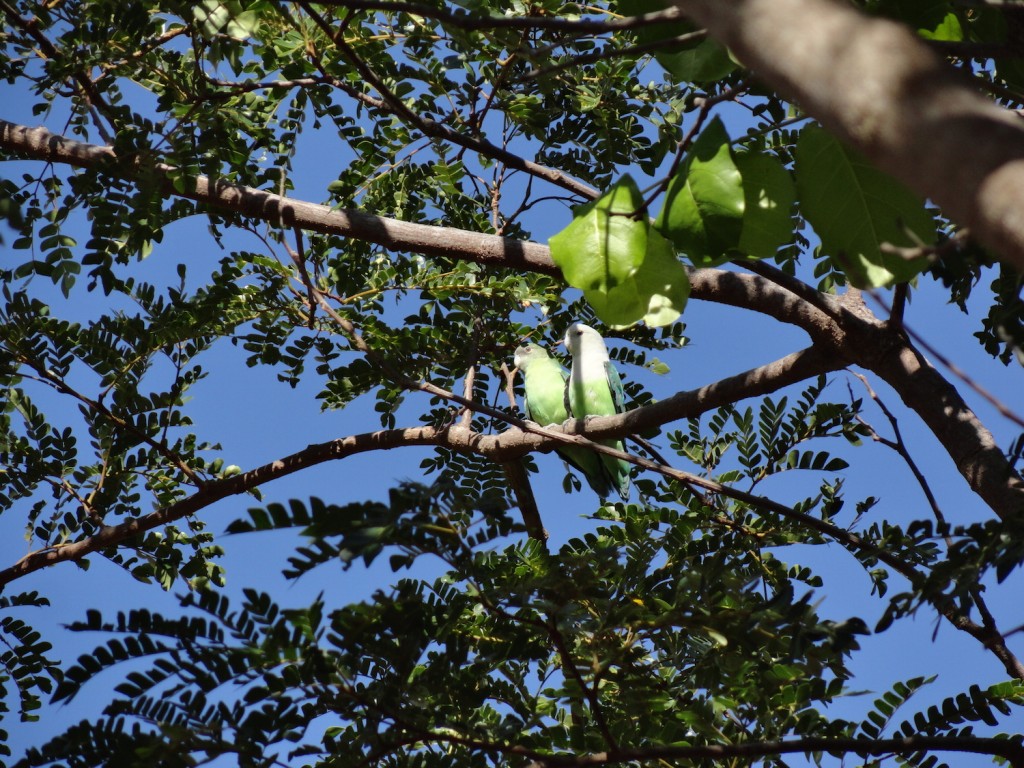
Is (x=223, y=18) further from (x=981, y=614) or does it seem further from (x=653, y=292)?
(x=981, y=614)

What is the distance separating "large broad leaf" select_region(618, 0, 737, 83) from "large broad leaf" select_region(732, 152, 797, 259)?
0.14 meters

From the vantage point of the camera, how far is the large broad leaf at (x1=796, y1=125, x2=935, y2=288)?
1297mm

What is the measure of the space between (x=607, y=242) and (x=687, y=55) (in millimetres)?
333

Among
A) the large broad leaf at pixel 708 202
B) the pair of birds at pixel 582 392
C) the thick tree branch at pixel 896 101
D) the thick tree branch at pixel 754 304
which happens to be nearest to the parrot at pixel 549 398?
the pair of birds at pixel 582 392

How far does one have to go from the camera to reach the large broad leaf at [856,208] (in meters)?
1.30

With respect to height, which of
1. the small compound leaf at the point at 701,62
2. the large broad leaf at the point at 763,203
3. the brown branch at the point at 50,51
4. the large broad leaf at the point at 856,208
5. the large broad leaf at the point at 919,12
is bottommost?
the large broad leaf at the point at 856,208

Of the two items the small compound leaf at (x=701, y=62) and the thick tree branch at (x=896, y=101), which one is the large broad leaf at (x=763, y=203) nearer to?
the small compound leaf at (x=701, y=62)

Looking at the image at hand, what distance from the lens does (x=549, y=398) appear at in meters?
5.10

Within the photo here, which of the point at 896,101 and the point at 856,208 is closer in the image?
the point at 896,101

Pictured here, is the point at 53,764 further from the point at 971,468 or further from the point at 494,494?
the point at 971,468

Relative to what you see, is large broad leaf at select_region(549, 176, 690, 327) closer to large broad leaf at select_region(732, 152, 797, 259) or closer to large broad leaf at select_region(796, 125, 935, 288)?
large broad leaf at select_region(732, 152, 797, 259)

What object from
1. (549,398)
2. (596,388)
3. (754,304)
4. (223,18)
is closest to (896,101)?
(223,18)

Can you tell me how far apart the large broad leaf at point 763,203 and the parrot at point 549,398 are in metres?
3.26

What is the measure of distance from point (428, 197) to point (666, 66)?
2476 mm
